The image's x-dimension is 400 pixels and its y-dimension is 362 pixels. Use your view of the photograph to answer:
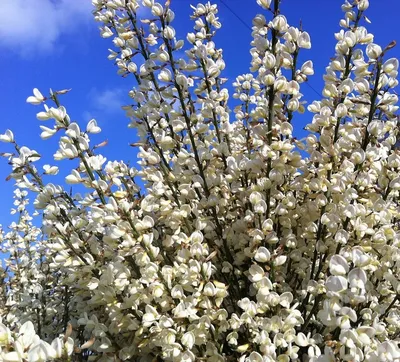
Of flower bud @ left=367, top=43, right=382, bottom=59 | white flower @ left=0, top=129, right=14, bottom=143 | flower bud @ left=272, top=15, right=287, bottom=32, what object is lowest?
flower bud @ left=367, top=43, right=382, bottom=59

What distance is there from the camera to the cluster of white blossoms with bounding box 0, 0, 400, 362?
5.18ft

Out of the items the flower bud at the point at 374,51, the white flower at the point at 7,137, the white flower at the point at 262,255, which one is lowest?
the white flower at the point at 262,255

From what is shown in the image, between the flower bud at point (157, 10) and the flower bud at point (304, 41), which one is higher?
the flower bud at point (157, 10)

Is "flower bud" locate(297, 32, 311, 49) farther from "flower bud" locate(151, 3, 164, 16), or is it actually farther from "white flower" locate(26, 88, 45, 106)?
"white flower" locate(26, 88, 45, 106)

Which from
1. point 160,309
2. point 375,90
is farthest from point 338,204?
point 160,309

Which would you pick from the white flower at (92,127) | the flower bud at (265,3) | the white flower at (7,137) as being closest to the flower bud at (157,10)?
the flower bud at (265,3)

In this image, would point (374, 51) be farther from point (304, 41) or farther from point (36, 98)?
point (36, 98)

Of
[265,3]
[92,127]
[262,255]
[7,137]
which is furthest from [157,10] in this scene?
[262,255]

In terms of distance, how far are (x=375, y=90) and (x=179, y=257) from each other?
2.71 feet

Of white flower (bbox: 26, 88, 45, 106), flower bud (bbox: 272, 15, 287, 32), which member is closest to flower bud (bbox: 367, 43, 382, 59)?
flower bud (bbox: 272, 15, 287, 32)

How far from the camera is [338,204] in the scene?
171cm

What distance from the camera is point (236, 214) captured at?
6.26 feet

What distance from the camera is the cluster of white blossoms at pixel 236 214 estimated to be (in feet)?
5.18

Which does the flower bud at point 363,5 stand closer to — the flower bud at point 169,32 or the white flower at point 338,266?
the flower bud at point 169,32
